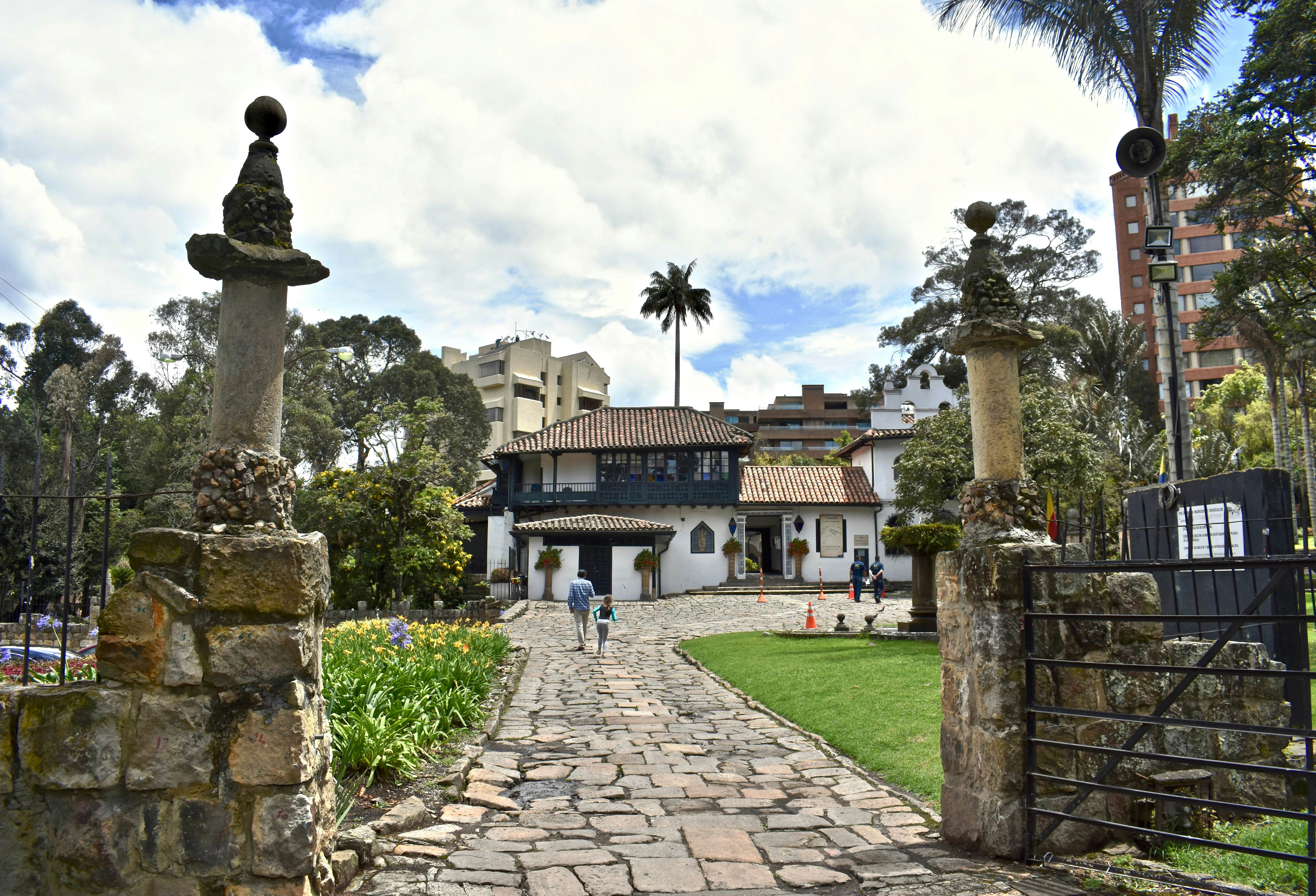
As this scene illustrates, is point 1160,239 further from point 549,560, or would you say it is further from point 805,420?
point 805,420

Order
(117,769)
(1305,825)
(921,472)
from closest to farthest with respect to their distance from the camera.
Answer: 1. (117,769)
2. (1305,825)
3. (921,472)

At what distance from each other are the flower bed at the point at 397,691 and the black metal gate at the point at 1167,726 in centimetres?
460

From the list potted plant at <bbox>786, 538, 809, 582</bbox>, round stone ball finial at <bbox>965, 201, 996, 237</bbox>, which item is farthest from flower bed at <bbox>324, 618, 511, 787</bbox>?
potted plant at <bbox>786, 538, 809, 582</bbox>

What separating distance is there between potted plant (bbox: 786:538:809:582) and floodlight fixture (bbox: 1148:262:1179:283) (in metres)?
25.7

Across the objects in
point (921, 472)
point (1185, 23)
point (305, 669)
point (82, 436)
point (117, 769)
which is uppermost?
point (1185, 23)

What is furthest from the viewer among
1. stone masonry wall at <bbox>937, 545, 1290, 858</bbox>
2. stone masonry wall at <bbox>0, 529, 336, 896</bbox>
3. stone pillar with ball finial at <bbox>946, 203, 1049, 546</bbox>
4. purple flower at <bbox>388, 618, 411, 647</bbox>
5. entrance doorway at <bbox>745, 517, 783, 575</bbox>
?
entrance doorway at <bbox>745, 517, 783, 575</bbox>

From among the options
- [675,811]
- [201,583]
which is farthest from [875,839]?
[201,583]

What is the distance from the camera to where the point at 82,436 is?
4038 centimetres

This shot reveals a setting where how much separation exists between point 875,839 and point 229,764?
383 cm

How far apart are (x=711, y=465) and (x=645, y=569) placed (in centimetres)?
632

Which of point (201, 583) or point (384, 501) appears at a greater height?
point (384, 501)

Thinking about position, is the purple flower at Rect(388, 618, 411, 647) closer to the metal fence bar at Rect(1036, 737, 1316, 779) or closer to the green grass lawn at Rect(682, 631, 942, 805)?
the green grass lawn at Rect(682, 631, 942, 805)

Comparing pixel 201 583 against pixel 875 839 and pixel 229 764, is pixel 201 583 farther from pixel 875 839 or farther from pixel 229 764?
pixel 875 839

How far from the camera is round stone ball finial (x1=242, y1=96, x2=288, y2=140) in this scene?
4477 millimetres
